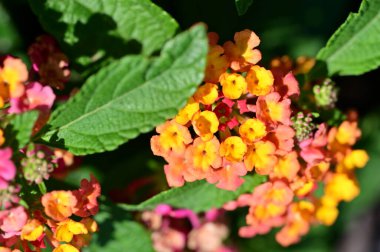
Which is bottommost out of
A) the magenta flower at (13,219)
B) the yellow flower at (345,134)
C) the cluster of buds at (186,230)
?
the cluster of buds at (186,230)

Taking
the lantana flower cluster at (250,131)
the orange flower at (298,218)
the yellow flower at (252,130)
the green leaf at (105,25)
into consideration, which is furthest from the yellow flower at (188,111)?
the orange flower at (298,218)

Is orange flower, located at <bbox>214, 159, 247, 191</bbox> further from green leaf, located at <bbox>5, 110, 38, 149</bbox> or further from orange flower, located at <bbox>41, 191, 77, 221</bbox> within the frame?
green leaf, located at <bbox>5, 110, 38, 149</bbox>

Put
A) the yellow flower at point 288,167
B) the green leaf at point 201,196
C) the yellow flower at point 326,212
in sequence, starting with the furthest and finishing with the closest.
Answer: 1. the yellow flower at point 326,212
2. the green leaf at point 201,196
3. the yellow flower at point 288,167

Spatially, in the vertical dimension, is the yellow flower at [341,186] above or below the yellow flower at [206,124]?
below

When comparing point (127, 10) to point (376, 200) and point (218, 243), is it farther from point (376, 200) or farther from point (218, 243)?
point (376, 200)

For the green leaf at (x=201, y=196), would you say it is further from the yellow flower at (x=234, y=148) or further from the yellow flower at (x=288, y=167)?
the yellow flower at (x=234, y=148)

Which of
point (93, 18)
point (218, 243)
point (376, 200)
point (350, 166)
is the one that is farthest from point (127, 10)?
point (376, 200)

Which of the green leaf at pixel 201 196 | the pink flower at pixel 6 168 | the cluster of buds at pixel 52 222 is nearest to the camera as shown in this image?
the pink flower at pixel 6 168
